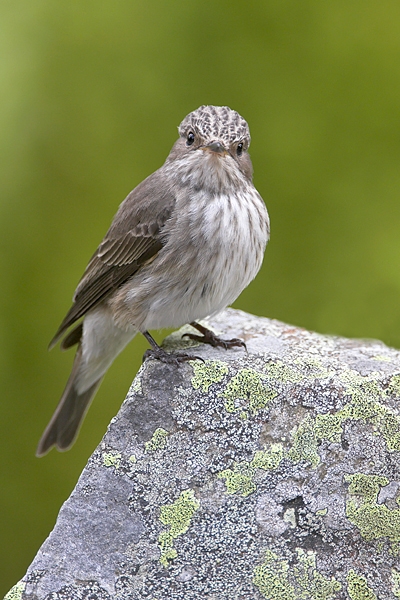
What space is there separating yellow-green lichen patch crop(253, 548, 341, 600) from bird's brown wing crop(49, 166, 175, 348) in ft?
5.22

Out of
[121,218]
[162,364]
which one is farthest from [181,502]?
[121,218]

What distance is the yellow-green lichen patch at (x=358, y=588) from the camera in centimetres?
276

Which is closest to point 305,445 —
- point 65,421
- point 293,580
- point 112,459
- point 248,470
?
point 248,470

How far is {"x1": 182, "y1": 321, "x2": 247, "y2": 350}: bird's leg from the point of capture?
12.6ft

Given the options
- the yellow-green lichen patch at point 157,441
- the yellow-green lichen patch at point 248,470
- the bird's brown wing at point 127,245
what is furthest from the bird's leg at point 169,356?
the yellow-green lichen patch at point 248,470

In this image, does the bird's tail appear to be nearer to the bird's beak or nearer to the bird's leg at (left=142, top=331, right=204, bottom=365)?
the bird's leg at (left=142, top=331, right=204, bottom=365)

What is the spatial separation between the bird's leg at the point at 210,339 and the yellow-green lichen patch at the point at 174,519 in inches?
38.1

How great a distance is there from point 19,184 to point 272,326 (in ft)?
6.43

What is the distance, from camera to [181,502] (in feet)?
9.81

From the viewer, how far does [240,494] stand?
298cm

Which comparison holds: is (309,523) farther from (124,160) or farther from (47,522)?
(124,160)

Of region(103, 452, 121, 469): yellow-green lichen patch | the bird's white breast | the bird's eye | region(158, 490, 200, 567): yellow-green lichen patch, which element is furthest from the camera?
the bird's eye

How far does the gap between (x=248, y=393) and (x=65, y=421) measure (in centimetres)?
156

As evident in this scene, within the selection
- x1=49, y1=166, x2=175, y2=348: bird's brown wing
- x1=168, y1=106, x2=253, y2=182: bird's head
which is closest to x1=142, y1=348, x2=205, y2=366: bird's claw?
x1=49, y1=166, x2=175, y2=348: bird's brown wing
